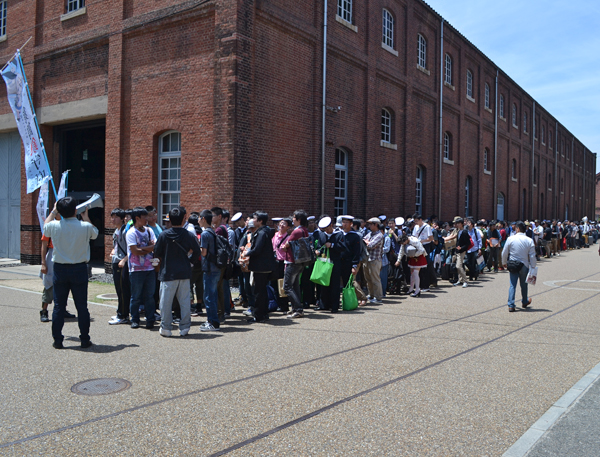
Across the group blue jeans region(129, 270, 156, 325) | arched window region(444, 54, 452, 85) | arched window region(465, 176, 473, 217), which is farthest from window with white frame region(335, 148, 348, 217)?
arched window region(465, 176, 473, 217)

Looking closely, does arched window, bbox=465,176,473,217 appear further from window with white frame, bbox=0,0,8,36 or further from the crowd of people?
window with white frame, bbox=0,0,8,36

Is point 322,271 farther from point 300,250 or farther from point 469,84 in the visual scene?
point 469,84

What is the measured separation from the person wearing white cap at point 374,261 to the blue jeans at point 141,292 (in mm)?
4641

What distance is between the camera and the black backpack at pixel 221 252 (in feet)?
28.2

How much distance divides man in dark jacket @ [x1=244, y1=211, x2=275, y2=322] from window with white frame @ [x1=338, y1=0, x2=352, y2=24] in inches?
460

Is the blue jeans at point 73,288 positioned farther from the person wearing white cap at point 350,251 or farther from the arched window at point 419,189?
the arched window at point 419,189

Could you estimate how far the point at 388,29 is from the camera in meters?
21.5

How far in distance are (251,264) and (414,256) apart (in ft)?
15.8

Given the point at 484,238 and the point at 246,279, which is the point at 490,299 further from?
the point at 484,238

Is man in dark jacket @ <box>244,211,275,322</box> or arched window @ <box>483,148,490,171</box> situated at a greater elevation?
arched window @ <box>483,148,490,171</box>

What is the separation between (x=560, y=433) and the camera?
4324mm

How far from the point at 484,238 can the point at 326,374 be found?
14.4 m

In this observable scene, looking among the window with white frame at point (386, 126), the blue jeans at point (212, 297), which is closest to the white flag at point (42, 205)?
the blue jeans at point (212, 297)

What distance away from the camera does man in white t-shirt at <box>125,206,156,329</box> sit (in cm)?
834
